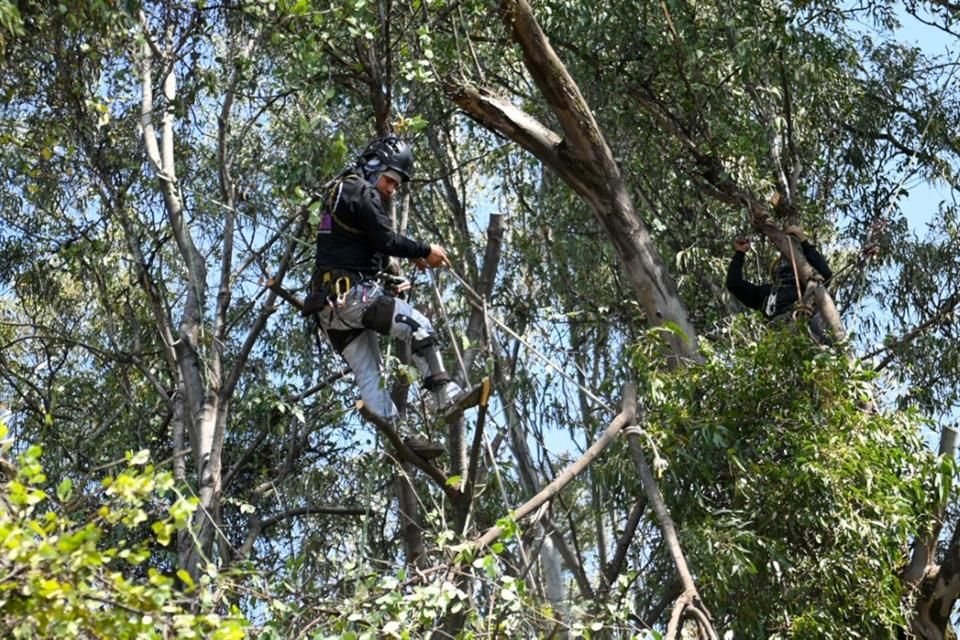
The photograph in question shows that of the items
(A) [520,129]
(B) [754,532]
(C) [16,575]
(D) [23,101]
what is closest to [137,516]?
(C) [16,575]

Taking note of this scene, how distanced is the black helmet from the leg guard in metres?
0.69

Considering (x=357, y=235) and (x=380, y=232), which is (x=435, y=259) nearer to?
(x=380, y=232)

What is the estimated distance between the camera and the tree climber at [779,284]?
9.64m

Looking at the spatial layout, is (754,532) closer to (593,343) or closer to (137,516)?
(137,516)

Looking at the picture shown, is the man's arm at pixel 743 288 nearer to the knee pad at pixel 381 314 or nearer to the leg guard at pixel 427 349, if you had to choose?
the leg guard at pixel 427 349

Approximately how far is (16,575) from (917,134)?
390 inches

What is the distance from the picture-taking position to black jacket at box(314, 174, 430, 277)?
6.97 meters

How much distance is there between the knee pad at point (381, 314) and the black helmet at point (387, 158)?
610 mm

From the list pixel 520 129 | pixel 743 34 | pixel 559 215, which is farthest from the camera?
pixel 559 215

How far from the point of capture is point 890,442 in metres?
7.62

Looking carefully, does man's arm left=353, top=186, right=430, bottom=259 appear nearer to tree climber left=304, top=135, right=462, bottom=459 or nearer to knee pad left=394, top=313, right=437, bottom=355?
tree climber left=304, top=135, right=462, bottom=459

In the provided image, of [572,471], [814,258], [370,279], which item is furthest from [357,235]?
[814,258]

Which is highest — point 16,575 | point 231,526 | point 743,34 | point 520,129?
point 743,34

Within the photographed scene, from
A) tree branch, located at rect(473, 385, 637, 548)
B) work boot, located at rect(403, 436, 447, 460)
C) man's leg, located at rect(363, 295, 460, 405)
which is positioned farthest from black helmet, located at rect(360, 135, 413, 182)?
tree branch, located at rect(473, 385, 637, 548)
